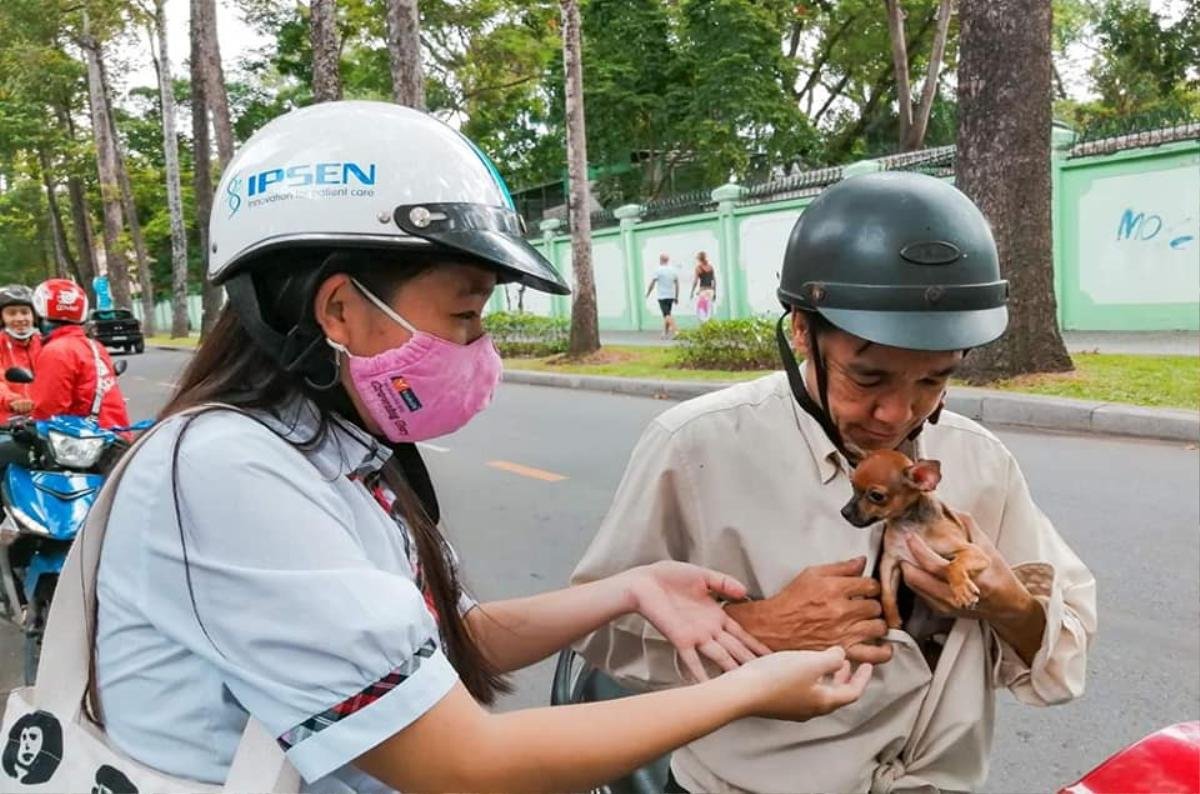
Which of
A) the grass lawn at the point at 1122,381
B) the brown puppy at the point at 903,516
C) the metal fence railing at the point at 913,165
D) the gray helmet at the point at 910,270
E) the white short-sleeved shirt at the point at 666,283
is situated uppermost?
the metal fence railing at the point at 913,165

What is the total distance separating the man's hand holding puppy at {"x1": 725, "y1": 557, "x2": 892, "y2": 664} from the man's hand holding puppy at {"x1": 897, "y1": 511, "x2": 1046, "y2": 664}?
8cm

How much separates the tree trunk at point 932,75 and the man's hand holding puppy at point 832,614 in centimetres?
2255

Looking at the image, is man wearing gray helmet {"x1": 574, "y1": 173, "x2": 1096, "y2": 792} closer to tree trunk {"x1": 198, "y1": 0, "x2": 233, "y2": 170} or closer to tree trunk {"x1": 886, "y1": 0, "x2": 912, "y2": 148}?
tree trunk {"x1": 198, "y1": 0, "x2": 233, "y2": 170}

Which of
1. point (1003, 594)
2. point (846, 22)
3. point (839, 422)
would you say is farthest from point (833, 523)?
point (846, 22)

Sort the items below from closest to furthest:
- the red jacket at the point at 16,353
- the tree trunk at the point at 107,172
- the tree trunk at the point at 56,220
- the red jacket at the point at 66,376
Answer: the red jacket at the point at 66,376, the red jacket at the point at 16,353, the tree trunk at the point at 107,172, the tree trunk at the point at 56,220

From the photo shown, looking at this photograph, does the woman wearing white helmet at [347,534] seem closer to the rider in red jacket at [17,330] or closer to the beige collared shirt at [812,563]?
the beige collared shirt at [812,563]

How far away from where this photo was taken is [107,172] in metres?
27.8

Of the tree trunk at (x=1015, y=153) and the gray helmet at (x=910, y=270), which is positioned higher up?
the tree trunk at (x=1015, y=153)

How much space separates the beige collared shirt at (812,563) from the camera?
4.87ft

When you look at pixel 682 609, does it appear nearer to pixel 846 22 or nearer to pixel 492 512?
pixel 492 512

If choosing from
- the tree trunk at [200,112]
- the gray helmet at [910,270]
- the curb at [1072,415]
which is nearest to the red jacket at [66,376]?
the gray helmet at [910,270]

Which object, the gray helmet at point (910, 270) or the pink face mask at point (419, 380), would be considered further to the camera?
the gray helmet at point (910, 270)

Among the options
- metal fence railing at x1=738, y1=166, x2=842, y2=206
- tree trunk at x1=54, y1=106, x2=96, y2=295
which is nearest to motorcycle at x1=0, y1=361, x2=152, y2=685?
metal fence railing at x1=738, y1=166, x2=842, y2=206

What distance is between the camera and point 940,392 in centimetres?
157
